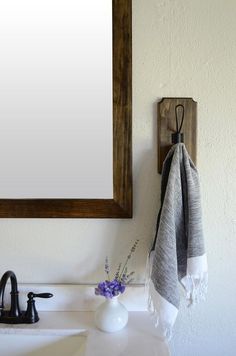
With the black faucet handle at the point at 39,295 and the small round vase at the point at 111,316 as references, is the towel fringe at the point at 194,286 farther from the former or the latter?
the black faucet handle at the point at 39,295

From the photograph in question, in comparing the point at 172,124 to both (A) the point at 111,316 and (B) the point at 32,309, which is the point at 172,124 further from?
(B) the point at 32,309

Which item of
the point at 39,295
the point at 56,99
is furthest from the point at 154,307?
the point at 56,99

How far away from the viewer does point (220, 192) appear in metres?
1.19

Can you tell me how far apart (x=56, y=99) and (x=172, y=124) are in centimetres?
42

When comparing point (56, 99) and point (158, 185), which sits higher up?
point (56, 99)

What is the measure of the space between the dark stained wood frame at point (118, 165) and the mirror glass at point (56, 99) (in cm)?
2

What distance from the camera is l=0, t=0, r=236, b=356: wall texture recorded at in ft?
3.82

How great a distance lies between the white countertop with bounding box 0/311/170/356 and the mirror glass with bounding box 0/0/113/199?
16.8 inches

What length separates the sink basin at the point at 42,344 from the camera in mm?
1076

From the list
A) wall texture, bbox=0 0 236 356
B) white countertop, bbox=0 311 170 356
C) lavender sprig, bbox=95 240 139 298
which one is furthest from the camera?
wall texture, bbox=0 0 236 356

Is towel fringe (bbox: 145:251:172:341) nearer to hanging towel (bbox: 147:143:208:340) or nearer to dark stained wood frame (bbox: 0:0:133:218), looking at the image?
hanging towel (bbox: 147:143:208:340)

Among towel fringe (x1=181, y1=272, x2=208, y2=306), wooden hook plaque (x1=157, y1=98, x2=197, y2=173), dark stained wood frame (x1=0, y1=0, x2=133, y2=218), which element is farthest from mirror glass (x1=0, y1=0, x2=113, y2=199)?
towel fringe (x1=181, y1=272, x2=208, y2=306)

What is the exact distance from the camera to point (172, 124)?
1.16 m

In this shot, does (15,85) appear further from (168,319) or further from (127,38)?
(168,319)
